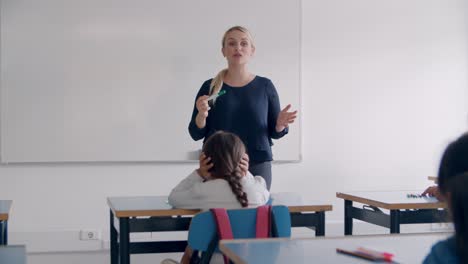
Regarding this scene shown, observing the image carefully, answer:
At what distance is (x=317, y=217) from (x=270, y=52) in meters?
2.34

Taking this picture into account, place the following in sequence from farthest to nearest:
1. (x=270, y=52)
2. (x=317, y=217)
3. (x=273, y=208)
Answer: (x=270, y=52) < (x=317, y=217) < (x=273, y=208)

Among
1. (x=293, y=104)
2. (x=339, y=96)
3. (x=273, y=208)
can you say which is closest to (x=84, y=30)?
(x=293, y=104)

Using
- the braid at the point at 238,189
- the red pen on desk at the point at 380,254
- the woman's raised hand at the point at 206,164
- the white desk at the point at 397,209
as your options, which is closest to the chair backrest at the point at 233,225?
the braid at the point at 238,189

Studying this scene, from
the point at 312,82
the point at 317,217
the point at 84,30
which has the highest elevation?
the point at 84,30

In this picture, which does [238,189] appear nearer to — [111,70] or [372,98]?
[111,70]

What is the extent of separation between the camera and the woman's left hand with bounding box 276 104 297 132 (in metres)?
3.25

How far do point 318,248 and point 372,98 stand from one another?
3.91m

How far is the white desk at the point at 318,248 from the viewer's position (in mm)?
1831

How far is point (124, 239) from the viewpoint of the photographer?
315cm

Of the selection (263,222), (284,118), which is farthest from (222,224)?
(284,118)

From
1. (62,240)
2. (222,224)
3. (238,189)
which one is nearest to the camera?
(222,224)

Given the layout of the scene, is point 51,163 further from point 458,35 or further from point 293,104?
point 458,35

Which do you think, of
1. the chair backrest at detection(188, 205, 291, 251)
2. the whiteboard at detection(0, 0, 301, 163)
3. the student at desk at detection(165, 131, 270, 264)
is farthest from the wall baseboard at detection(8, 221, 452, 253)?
the chair backrest at detection(188, 205, 291, 251)

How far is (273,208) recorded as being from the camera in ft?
8.93
